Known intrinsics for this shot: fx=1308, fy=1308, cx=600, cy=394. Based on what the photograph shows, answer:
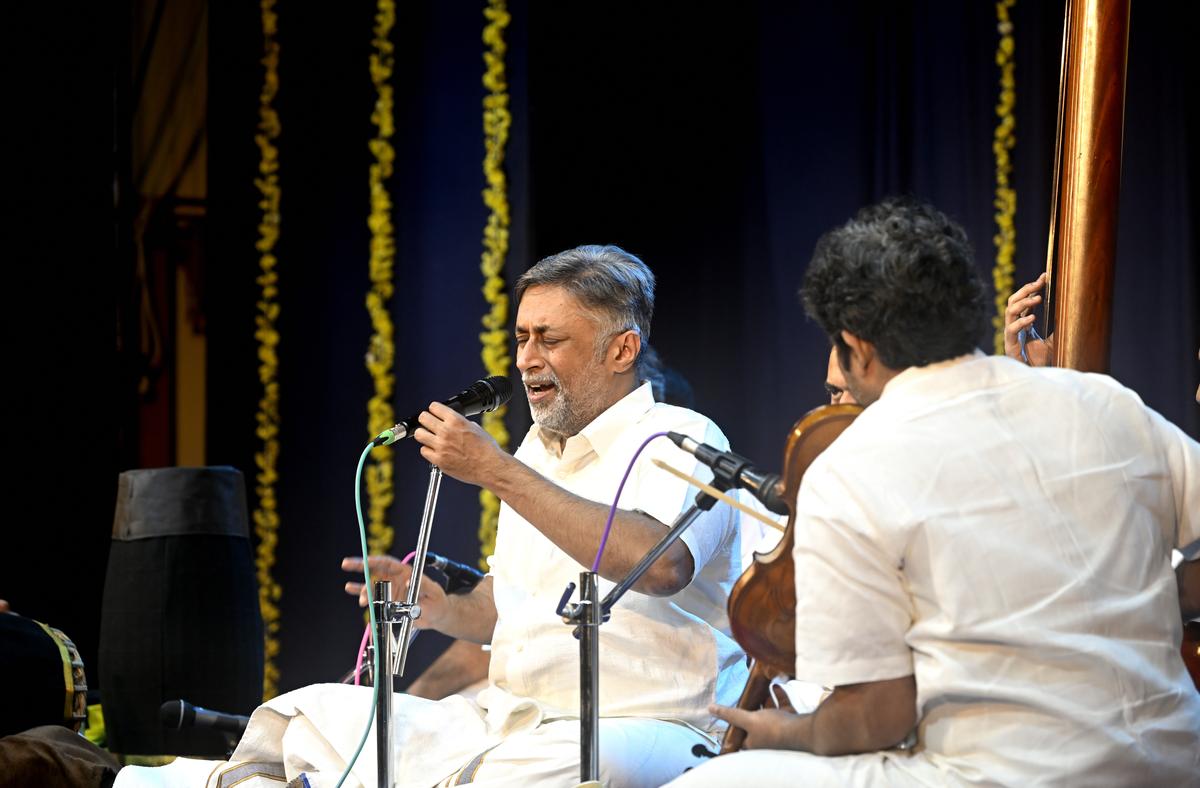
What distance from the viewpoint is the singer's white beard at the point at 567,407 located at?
304 cm

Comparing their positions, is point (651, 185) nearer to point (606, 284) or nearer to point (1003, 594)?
point (606, 284)

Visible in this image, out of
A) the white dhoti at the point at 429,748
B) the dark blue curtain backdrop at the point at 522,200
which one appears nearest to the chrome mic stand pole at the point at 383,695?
the white dhoti at the point at 429,748

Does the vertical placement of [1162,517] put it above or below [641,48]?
below

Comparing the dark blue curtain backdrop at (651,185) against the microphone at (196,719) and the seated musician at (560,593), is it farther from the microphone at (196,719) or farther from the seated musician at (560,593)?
the microphone at (196,719)

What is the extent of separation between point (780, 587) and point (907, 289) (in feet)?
1.62

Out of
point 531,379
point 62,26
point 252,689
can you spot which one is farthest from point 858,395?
point 62,26

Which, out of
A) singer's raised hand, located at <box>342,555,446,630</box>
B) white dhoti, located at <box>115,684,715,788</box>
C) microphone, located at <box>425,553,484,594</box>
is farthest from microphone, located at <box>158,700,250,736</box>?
microphone, located at <box>425,553,484,594</box>

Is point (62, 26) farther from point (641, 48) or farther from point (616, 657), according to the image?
point (616, 657)

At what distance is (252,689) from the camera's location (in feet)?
12.4

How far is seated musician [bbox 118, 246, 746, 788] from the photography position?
103 inches

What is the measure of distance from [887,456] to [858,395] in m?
0.26

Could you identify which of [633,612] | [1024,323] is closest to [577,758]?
[633,612]

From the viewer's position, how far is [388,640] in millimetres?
2371

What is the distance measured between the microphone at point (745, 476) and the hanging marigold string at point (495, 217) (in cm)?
287
